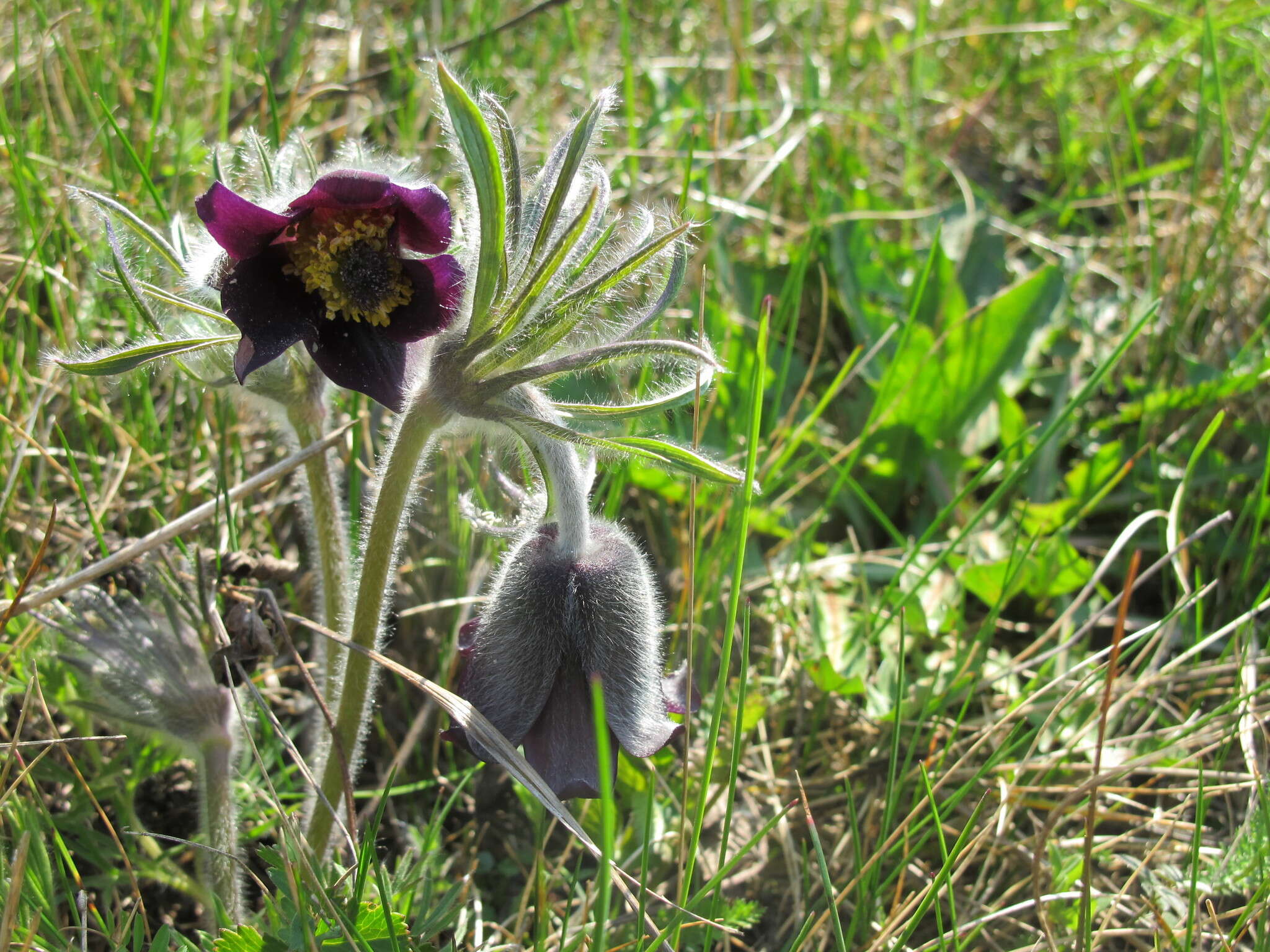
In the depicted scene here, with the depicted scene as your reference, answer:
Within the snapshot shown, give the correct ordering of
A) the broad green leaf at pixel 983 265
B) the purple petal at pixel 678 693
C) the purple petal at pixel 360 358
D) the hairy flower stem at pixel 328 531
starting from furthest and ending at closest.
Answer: the broad green leaf at pixel 983 265, the hairy flower stem at pixel 328 531, the purple petal at pixel 678 693, the purple petal at pixel 360 358

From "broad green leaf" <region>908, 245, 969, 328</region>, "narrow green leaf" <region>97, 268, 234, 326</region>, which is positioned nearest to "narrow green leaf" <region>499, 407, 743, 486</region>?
"narrow green leaf" <region>97, 268, 234, 326</region>

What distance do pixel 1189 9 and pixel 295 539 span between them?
3362 millimetres

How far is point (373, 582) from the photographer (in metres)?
1.31

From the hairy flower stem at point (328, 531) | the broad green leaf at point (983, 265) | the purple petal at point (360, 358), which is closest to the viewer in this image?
the purple petal at point (360, 358)

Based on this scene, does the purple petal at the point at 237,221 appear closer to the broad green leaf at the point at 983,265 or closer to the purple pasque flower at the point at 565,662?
the purple pasque flower at the point at 565,662

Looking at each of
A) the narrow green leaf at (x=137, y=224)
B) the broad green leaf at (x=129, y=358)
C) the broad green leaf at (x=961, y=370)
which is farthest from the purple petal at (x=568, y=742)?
the broad green leaf at (x=961, y=370)

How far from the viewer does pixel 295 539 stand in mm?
2188

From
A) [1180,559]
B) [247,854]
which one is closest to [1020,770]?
[1180,559]

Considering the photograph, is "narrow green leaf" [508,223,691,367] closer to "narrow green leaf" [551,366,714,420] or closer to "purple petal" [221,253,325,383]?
"narrow green leaf" [551,366,714,420]

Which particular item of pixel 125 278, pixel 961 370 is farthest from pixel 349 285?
pixel 961 370

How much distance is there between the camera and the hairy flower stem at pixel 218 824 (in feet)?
4.89

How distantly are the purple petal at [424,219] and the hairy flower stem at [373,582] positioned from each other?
0.17 meters

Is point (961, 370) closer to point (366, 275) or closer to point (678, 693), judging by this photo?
point (678, 693)

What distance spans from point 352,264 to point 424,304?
0.09 m
